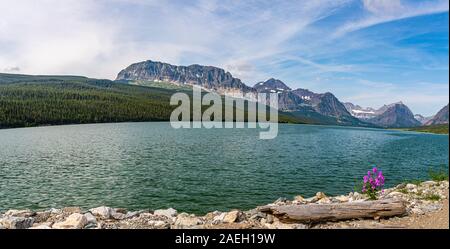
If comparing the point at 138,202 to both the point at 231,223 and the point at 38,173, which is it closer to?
the point at 231,223

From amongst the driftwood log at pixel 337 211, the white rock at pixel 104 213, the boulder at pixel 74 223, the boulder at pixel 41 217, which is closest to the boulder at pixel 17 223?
the boulder at pixel 41 217

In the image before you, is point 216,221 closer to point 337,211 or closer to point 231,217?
point 231,217

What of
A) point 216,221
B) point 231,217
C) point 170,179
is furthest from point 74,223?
point 170,179

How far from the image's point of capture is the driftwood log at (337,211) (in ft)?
43.2

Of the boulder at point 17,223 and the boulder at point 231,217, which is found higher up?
the boulder at point 231,217

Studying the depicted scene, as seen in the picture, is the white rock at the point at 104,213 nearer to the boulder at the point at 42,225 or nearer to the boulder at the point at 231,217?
the boulder at the point at 42,225

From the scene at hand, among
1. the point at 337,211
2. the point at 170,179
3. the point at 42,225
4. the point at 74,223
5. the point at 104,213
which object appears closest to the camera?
the point at 337,211

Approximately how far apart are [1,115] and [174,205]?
17150 cm

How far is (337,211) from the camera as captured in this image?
13.3 metres

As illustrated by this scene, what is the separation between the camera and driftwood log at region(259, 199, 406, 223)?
43.2 ft

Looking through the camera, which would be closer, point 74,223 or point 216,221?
point 74,223
